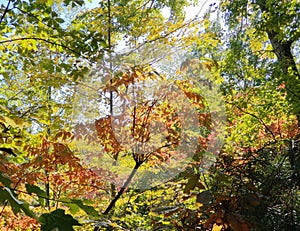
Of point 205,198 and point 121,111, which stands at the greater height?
point 121,111

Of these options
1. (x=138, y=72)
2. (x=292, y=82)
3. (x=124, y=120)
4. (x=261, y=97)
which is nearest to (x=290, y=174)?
(x=138, y=72)

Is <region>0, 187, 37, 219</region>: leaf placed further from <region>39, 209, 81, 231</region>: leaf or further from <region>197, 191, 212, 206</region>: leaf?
<region>197, 191, 212, 206</region>: leaf

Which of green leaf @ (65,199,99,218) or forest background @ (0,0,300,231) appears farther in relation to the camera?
forest background @ (0,0,300,231)

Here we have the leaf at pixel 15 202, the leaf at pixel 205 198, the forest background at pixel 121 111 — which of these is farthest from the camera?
the forest background at pixel 121 111

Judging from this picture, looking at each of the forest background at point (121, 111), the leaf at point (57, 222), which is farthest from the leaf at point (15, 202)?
the forest background at point (121, 111)

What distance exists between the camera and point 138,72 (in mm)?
1979

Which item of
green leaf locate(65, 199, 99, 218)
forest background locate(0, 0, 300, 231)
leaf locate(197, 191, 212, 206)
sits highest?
forest background locate(0, 0, 300, 231)

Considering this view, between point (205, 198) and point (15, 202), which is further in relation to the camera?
point (205, 198)

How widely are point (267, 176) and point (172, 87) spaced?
1.13 meters

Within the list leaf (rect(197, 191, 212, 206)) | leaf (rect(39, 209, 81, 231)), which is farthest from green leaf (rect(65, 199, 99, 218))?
leaf (rect(197, 191, 212, 206))

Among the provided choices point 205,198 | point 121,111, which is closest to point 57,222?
point 205,198

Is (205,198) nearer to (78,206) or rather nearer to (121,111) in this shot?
(78,206)

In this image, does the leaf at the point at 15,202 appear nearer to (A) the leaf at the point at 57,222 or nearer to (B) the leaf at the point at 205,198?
(A) the leaf at the point at 57,222

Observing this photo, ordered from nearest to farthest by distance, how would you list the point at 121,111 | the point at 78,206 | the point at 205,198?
the point at 78,206 < the point at 205,198 < the point at 121,111
